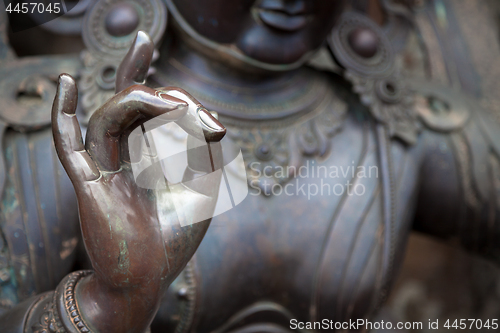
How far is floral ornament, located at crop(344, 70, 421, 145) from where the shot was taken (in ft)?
3.66

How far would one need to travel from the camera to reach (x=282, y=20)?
946 millimetres

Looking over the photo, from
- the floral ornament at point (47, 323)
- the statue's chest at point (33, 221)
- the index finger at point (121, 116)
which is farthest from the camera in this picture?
the statue's chest at point (33, 221)

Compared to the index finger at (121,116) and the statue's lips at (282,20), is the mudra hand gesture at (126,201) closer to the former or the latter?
the index finger at (121,116)

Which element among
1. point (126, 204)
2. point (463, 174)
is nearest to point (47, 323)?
point (126, 204)

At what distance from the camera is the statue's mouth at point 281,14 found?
3.06ft

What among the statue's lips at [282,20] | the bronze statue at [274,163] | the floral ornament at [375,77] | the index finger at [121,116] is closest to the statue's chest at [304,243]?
the bronze statue at [274,163]

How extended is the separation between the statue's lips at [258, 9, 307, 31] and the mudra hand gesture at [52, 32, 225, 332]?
311 millimetres

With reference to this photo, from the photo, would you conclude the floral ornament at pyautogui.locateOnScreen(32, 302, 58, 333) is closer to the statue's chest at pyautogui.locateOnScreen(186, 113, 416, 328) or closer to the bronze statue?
the bronze statue

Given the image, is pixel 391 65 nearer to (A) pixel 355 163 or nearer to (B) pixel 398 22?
(A) pixel 355 163

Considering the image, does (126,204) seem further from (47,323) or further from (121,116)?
(47,323)

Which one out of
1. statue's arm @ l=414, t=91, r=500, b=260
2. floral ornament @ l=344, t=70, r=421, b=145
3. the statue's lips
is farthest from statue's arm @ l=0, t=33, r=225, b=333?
statue's arm @ l=414, t=91, r=500, b=260

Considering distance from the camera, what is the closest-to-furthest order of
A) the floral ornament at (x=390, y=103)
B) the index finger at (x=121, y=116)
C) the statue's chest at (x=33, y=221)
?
the index finger at (x=121, y=116), the statue's chest at (x=33, y=221), the floral ornament at (x=390, y=103)

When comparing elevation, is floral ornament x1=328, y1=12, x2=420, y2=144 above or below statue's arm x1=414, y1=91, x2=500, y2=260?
above

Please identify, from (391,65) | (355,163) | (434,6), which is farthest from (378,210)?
(434,6)
